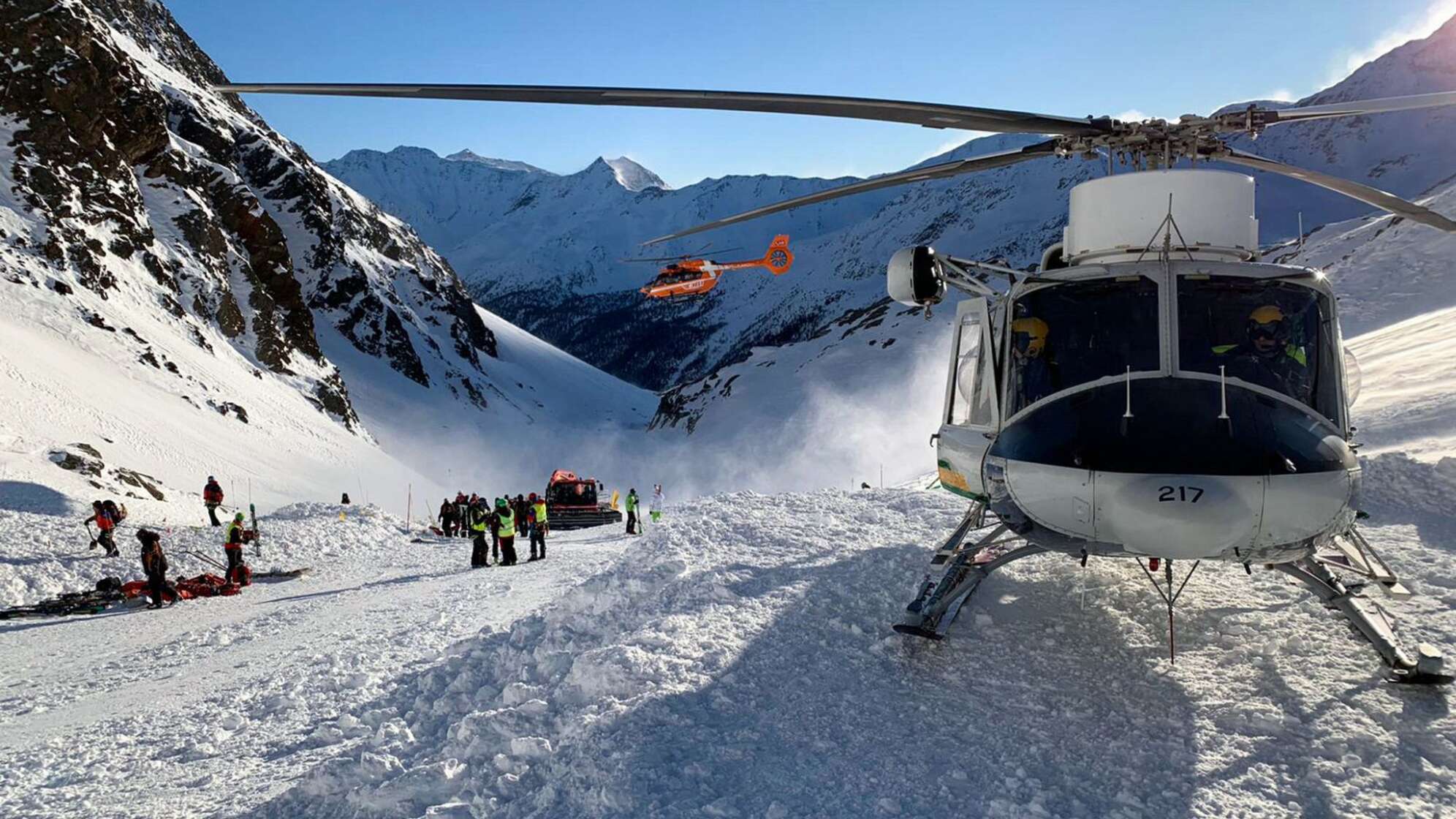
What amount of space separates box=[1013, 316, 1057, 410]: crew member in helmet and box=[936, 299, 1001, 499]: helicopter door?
350mm

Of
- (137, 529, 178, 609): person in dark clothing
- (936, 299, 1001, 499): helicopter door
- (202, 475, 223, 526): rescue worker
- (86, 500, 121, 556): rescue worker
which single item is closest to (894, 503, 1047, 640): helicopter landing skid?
(936, 299, 1001, 499): helicopter door

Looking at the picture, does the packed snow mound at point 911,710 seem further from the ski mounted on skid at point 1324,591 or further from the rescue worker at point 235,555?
the rescue worker at point 235,555

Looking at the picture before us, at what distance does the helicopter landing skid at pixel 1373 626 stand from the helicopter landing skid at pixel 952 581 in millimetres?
1739

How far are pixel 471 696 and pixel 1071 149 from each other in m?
6.07

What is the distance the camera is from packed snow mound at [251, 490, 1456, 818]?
437 centimetres

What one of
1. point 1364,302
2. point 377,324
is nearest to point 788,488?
point 1364,302

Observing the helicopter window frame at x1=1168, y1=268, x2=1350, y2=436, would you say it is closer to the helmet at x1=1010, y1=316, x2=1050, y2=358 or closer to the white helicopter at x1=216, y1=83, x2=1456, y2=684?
the white helicopter at x1=216, y1=83, x2=1456, y2=684

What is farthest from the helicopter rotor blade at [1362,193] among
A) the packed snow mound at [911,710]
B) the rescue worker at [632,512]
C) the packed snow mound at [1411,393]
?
the rescue worker at [632,512]

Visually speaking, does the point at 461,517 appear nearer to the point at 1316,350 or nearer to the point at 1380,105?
the point at 1316,350

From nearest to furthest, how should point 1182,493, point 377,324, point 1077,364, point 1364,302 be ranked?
point 1182,493
point 1077,364
point 1364,302
point 377,324

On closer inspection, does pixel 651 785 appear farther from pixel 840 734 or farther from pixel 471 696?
pixel 471 696

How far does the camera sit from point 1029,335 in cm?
618

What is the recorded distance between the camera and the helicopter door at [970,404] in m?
6.78

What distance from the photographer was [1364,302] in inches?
1326
